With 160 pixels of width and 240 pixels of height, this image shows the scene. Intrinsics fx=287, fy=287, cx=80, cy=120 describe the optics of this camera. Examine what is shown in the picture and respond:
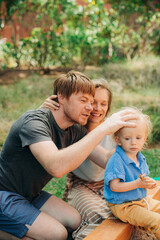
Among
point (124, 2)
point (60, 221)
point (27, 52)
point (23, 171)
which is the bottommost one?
point (60, 221)

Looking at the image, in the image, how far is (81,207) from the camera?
112 inches

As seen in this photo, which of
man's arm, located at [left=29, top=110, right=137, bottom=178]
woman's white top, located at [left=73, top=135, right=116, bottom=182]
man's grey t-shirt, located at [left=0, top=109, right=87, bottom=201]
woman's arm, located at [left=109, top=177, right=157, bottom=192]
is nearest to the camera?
man's arm, located at [left=29, top=110, right=137, bottom=178]

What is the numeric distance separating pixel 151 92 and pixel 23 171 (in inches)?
199

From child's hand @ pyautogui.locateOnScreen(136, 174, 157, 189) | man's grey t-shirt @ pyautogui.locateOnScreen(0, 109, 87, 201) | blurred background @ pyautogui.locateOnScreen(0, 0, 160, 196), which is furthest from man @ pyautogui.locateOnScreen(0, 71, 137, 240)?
blurred background @ pyautogui.locateOnScreen(0, 0, 160, 196)

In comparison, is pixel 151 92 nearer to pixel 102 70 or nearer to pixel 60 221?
pixel 102 70

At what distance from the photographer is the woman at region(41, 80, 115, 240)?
2.65 meters

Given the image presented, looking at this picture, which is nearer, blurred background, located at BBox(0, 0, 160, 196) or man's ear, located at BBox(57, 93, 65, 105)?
man's ear, located at BBox(57, 93, 65, 105)

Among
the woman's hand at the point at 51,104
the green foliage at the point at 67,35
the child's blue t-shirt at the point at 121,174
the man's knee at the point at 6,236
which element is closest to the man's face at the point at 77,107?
the woman's hand at the point at 51,104

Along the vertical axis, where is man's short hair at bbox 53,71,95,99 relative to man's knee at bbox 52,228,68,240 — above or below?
above

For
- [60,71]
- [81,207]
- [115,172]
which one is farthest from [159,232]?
[60,71]

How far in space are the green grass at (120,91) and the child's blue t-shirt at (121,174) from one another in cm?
213

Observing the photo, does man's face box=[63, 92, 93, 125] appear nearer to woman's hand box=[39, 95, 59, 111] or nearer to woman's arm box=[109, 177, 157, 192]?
woman's hand box=[39, 95, 59, 111]

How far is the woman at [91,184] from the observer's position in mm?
2652

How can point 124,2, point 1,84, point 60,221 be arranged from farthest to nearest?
point 124,2
point 1,84
point 60,221
